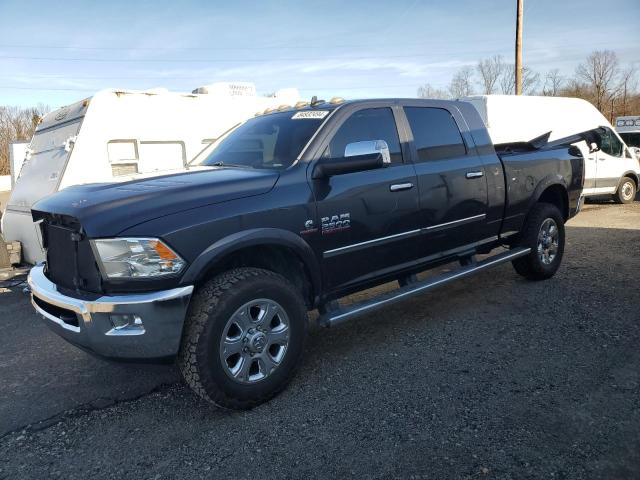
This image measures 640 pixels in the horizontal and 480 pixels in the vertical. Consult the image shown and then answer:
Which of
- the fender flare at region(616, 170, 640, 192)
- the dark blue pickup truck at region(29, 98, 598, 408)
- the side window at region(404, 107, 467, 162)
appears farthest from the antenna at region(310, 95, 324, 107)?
the fender flare at region(616, 170, 640, 192)

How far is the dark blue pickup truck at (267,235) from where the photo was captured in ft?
9.60

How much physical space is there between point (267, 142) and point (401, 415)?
2.28m

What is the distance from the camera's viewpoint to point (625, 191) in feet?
41.4

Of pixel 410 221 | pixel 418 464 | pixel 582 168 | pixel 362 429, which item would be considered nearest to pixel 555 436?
pixel 418 464

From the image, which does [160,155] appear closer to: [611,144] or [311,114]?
[311,114]

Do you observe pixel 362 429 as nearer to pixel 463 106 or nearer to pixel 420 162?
pixel 420 162

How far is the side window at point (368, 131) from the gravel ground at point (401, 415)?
158 centimetres

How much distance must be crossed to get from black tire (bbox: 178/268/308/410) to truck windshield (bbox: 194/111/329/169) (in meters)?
0.93

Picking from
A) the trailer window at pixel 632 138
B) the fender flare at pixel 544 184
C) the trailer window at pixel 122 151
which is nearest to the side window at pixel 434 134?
the fender flare at pixel 544 184

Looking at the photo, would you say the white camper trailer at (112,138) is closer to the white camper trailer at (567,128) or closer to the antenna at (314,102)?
the antenna at (314,102)

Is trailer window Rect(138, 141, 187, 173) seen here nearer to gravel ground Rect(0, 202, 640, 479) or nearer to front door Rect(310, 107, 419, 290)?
gravel ground Rect(0, 202, 640, 479)

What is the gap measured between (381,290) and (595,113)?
9622mm

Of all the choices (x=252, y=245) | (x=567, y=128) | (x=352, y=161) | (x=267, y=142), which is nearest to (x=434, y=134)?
(x=352, y=161)

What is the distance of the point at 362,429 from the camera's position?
9.89 feet
